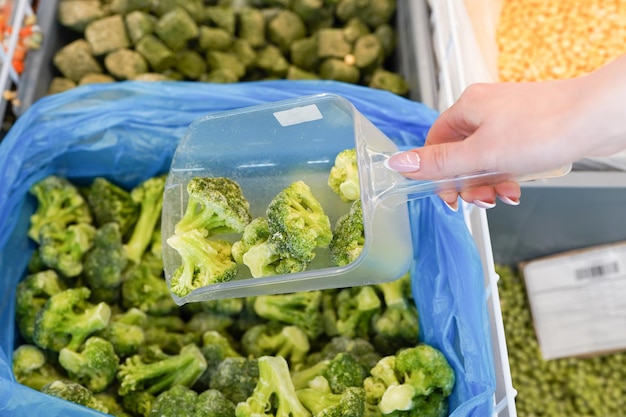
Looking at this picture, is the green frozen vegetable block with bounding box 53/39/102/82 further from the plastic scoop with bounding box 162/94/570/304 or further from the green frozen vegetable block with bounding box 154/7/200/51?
the plastic scoop with bounding box 162/94/570/304

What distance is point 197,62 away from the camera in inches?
55.4

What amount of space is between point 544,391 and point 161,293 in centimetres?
88

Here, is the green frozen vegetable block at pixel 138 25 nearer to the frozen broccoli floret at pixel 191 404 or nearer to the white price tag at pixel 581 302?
the frozen broccoli floret at pixel 191 404

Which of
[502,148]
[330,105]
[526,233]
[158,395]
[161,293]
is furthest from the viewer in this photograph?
[526,233]

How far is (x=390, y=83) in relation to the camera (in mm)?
1344

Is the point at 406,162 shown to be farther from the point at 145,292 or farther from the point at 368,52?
the point at 368,52

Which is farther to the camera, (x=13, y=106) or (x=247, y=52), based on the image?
(x=247, y=52)

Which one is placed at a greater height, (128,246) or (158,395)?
(128,246)

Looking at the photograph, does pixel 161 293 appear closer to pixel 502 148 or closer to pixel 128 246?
pixel 128 246

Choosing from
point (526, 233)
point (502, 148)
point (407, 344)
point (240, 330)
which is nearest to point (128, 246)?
point (240, 330)

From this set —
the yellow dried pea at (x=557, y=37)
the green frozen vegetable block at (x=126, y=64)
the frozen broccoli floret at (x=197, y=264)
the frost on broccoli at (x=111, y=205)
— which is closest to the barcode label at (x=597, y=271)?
the yellow dried pea at (x=557, y=37)

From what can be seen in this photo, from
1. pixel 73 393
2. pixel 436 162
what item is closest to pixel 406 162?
pixel 436 162

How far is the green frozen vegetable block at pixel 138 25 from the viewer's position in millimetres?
1379

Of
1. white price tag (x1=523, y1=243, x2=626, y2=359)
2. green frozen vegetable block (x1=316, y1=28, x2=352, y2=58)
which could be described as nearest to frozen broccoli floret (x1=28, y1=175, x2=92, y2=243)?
green frozen vegetable block (x1=316, y1=28, x2=352, y2=58)
